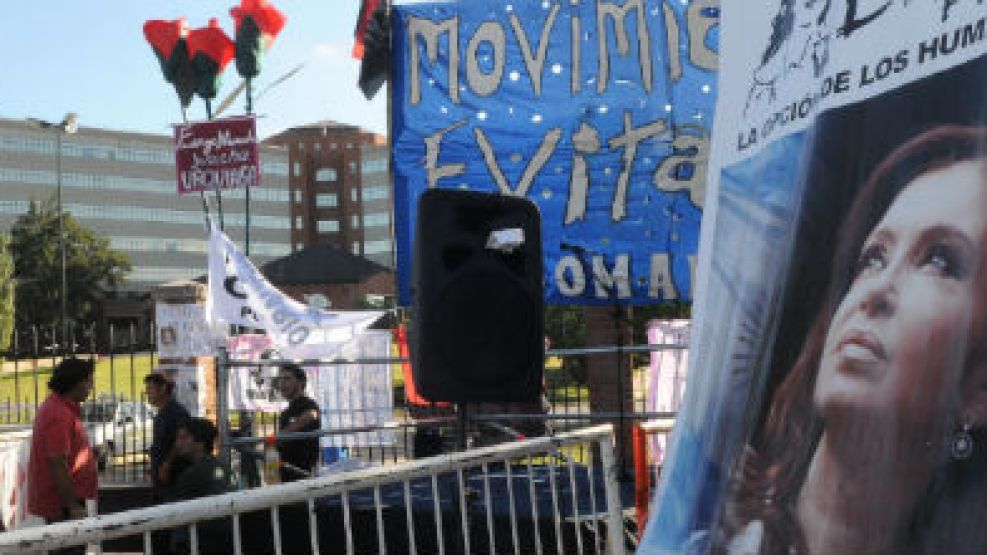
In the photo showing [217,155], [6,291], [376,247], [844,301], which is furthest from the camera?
[376,247]

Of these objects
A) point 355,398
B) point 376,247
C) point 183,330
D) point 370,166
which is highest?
point 370,166

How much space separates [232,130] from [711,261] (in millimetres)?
10506

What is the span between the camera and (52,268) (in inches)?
3132

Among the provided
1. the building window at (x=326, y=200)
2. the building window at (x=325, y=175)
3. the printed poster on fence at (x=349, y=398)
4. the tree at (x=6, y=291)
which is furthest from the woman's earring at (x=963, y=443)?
the building window at (x=325, y=175)

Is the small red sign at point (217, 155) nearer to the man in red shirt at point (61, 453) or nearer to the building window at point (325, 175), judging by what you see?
the man in red shirt at point (61, 453)

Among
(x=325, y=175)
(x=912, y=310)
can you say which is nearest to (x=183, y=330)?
(x=912, y=310)

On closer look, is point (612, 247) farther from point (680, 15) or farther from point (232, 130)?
point (232, 130)

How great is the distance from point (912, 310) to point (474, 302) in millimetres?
2648

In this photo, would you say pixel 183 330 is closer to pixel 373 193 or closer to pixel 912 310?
pixel 912 310

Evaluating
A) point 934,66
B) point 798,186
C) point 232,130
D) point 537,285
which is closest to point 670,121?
point 537,285

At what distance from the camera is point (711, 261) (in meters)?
3.45

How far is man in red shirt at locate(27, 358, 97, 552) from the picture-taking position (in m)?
6.68

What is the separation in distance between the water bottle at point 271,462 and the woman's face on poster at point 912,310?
269 inches

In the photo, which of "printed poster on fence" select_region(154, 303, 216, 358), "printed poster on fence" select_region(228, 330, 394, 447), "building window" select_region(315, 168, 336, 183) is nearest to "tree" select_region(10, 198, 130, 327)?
"building window" select_region(315, 168, 336, 183)
